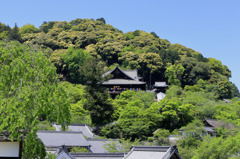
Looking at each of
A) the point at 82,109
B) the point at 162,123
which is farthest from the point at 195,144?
the point at 82,109

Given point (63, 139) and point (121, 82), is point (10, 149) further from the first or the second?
point (121, 82)

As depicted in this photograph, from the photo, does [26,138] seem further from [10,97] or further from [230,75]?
[230,75]

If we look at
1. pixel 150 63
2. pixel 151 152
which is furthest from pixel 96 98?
pixel 150 63

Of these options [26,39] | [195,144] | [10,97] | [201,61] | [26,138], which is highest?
[26,39]

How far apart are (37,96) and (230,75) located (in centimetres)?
5864

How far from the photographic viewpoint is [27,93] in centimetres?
762

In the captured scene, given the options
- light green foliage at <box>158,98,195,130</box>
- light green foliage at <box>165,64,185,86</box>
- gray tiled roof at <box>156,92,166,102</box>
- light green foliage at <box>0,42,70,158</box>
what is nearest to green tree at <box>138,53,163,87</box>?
light green foliage at <box>165,64,185,86</box>

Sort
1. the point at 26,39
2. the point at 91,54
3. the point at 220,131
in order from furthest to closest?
the point at 26,39
the point at 91,54
the point at 220,131

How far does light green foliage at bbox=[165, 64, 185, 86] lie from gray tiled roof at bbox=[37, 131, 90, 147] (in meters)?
31.0

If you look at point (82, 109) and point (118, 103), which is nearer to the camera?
point (82, 109)

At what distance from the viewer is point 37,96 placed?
779 cm

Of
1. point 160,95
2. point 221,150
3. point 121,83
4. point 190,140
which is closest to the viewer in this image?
point 221,150

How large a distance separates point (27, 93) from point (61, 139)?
18.6 metres

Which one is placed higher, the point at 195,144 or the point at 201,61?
the point at 201,61
